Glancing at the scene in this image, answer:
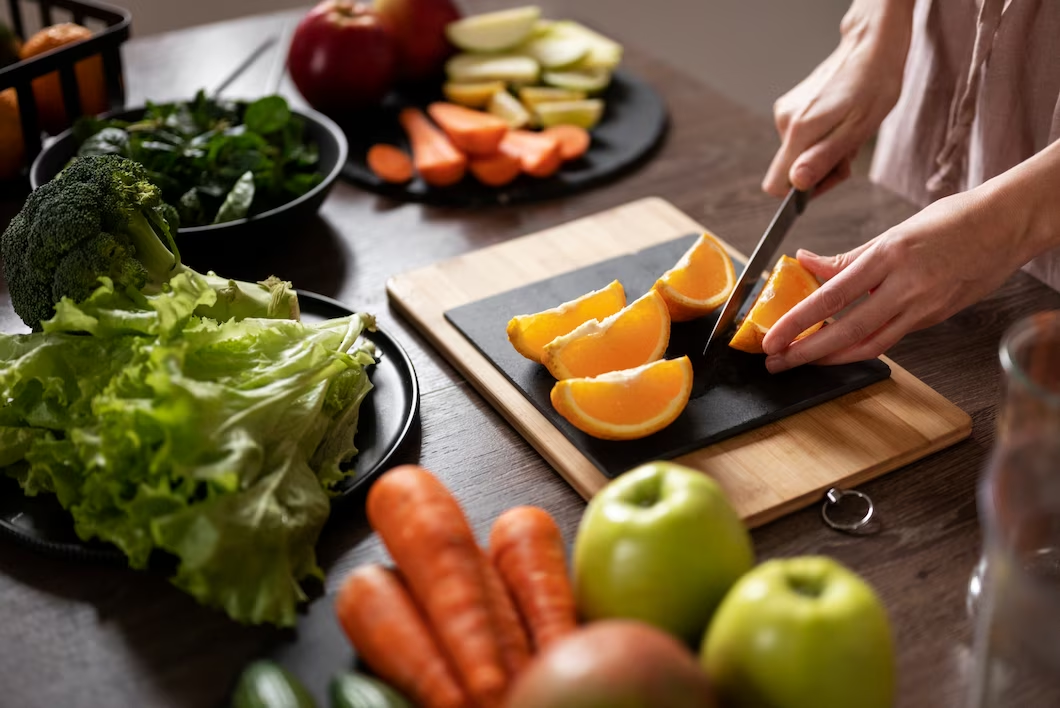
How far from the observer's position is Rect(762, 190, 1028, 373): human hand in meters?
1.41

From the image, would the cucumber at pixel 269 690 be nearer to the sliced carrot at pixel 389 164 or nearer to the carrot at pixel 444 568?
the carrot at pixel 444 568

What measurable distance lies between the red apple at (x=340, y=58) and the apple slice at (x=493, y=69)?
0.19 meters

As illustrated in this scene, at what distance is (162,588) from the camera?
1177 millimetres

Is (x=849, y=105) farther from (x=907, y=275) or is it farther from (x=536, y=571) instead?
(x=536, y=571)

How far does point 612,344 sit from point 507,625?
0.53 meters

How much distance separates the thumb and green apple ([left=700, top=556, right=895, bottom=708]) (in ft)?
2.35

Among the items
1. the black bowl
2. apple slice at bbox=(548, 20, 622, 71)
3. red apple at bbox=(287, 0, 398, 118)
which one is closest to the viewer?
the black bowl

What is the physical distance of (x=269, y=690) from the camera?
37.3 inches

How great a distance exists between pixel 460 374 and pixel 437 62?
1.16 metres

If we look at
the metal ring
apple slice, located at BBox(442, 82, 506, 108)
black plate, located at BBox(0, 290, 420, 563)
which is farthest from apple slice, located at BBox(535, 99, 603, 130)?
the metal ring

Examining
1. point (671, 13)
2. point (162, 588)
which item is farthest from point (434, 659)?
point (671, 13)

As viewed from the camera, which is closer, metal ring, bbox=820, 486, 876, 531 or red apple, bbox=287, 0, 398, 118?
metal ring, bbox=820, 486, 876, 531

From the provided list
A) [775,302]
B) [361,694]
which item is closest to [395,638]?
[361,694]

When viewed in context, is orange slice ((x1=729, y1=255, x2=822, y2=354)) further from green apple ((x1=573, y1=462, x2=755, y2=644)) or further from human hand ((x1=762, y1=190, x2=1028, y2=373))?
green apple ((x1=573, y1=462, x2=755, y2=644))
